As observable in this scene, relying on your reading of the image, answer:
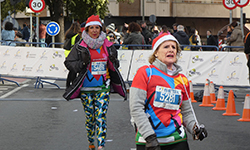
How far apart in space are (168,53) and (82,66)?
2.49 meters

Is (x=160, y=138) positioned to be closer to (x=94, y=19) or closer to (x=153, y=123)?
(x=153, y=123)

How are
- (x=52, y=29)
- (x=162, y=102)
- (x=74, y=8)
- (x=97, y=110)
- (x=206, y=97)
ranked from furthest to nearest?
(x=74, y=8)
(x=52, y=29)
(x=206, y=97)
(x=97, y=110)
(x=162, y=102)

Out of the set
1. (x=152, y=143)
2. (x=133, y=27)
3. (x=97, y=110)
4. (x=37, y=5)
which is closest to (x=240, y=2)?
(x=133, y=27)

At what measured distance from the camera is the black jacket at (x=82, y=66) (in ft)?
22.4

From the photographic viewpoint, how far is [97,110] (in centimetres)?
694

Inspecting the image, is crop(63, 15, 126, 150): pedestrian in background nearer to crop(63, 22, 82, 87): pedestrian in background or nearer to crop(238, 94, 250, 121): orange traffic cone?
crop(63, 22, 82, 87): pedestrian in background

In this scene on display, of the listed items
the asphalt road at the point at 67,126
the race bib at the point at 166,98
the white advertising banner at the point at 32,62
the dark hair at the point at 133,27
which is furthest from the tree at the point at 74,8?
the race bib at the point at 166,98

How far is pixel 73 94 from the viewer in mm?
6938

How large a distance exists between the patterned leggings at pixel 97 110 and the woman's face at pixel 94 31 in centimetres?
75

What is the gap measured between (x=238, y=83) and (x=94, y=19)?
8503mm

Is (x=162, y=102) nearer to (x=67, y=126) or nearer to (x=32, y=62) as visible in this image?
(x=67, y=126)

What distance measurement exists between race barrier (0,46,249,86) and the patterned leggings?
8.44 meters

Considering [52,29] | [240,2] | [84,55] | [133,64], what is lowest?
[133,64]

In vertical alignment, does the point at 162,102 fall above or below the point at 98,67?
below
